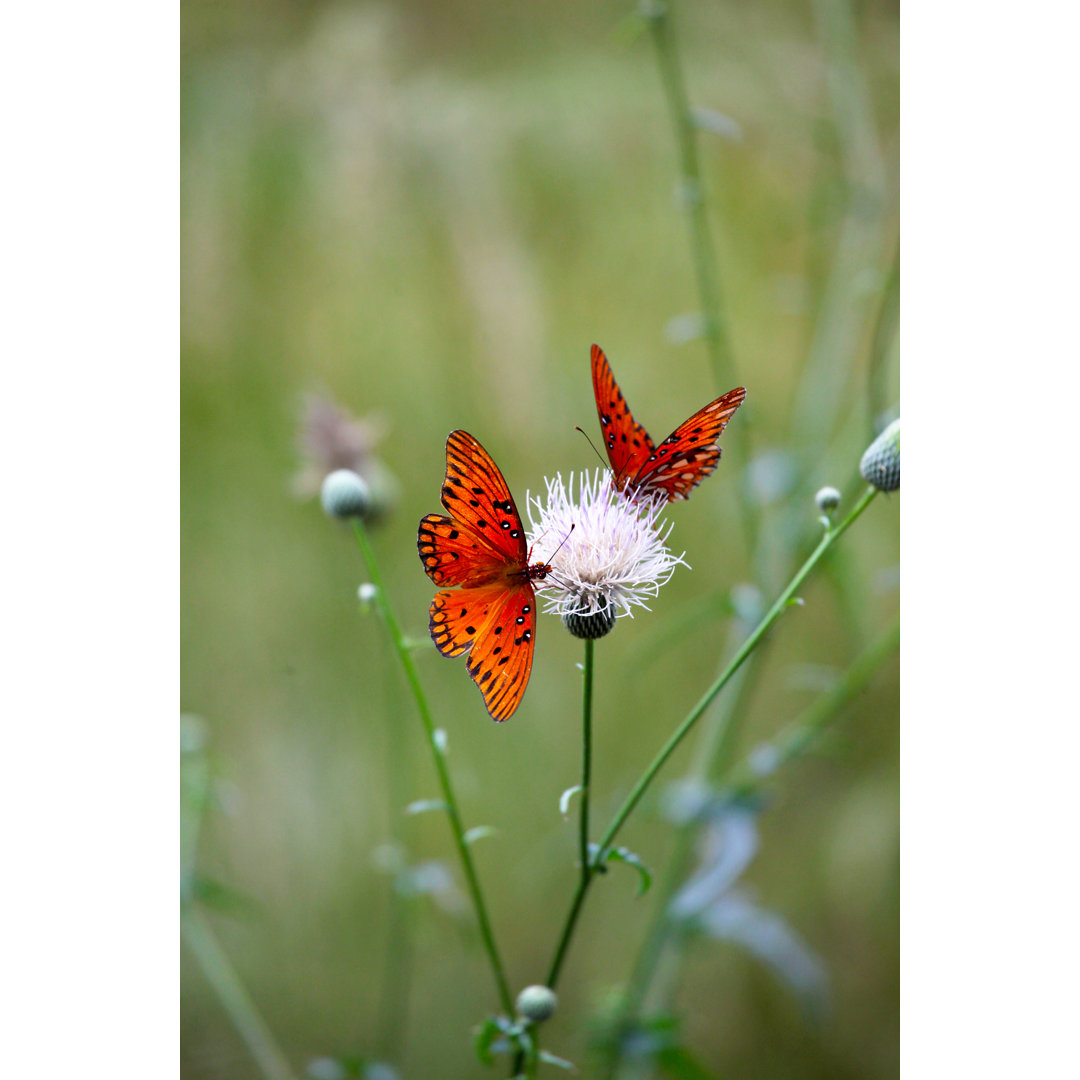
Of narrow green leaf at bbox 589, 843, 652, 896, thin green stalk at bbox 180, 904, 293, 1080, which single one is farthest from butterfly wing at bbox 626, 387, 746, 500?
thin green stalk at bbox 180, 904, 293, 1080

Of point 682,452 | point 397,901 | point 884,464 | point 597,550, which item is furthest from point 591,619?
point 397,901

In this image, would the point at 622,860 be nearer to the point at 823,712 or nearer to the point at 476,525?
the point at 476,525

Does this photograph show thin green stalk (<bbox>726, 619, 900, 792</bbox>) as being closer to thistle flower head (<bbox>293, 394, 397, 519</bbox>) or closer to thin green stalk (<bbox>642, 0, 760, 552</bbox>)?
thin green stalk (<bbox>642, 0, 760, 552</bbox>)

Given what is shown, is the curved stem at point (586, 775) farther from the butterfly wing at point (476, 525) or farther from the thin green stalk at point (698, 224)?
the thin green stalk at point (698, 224)

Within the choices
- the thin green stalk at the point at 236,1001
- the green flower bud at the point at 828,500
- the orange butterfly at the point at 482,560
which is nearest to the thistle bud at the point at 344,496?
the orange butterfly at the point at 482,560
